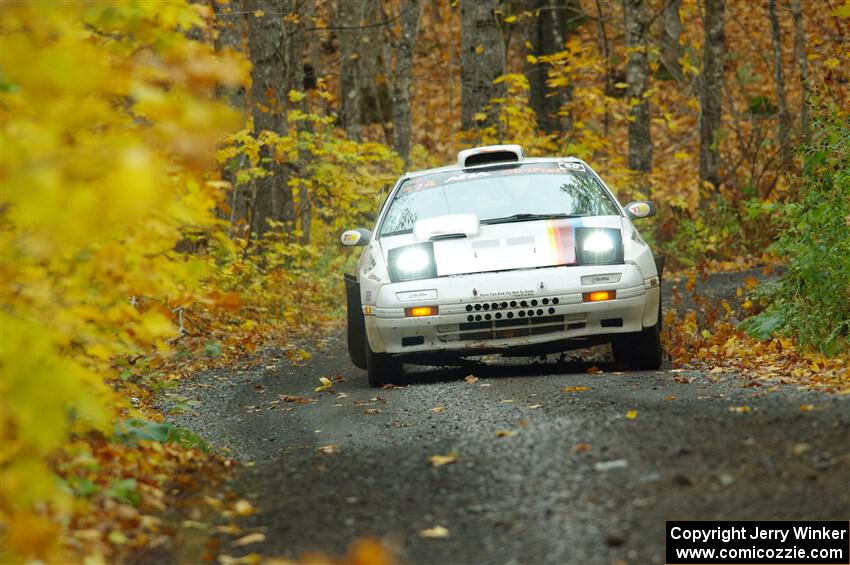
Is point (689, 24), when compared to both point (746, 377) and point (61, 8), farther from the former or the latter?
point (61, 8)

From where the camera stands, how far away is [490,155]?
33.8 feet

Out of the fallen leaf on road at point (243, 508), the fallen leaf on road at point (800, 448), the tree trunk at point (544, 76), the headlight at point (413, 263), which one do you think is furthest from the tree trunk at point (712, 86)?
the fallen leaf on road at point (243, 508)

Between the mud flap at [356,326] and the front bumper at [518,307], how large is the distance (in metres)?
0.80

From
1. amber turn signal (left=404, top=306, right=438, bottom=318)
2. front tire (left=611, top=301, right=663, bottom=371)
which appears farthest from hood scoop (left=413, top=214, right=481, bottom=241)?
front tire (left=611, top=301, right=663, bottom=371)

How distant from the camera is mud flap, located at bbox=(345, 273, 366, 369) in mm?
9102

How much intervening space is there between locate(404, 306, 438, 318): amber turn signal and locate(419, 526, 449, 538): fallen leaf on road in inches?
154

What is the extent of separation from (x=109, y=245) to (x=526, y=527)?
2.00m

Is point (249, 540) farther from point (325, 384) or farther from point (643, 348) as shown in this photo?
point (325, 384)

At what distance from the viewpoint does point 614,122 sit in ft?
115

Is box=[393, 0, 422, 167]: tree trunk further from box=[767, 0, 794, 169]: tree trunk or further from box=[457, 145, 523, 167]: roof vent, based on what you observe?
box=[457, 145, 523, 167]: roof vent

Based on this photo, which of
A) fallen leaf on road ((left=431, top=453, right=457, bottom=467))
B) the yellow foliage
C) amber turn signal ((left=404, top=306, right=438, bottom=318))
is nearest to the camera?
the yellow foliage

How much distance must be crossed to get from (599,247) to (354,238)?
80.0 inches

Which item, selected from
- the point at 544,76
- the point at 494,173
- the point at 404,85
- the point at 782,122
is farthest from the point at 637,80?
the point at 494,173

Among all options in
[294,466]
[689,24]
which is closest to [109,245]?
[294,466]
